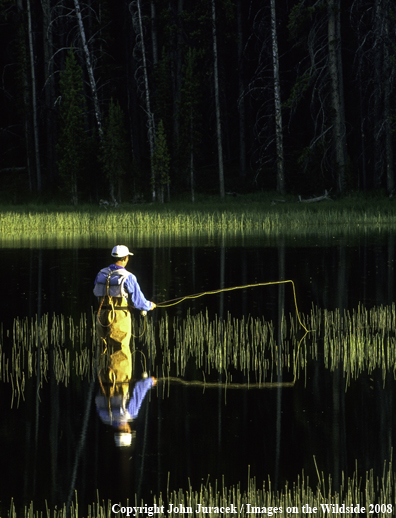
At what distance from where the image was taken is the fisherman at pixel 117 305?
404 inches

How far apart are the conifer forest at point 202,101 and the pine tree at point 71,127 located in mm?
66

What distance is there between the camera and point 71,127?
41.7 meters

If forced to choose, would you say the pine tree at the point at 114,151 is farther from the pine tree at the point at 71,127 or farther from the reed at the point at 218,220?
the reed at the point at 218,220

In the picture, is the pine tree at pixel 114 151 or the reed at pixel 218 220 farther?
the pine tree at pixel 114 151

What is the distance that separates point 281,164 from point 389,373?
1228 inches

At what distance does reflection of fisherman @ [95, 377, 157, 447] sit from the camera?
733cm

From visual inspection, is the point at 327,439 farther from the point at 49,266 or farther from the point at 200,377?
the point at 49,266

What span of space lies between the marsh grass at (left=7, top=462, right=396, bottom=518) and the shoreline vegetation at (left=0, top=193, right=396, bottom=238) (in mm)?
24072

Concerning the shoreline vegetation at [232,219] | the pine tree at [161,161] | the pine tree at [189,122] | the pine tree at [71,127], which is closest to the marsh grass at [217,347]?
the shoreline vegetation at [232,219]

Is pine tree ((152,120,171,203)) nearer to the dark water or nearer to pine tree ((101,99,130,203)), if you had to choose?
pine tree ((101,99,130,203))

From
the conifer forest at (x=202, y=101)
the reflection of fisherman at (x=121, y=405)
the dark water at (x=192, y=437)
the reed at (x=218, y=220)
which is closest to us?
the dark water at (x=192, y=437)

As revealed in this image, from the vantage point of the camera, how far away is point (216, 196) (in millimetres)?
42125

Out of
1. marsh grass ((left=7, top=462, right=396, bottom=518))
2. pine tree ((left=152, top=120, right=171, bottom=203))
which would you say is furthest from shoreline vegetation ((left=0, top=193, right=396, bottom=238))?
marsh grass ((left=7, top=462, right=396, bottom=518))

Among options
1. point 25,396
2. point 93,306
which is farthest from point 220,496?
point 93,306
